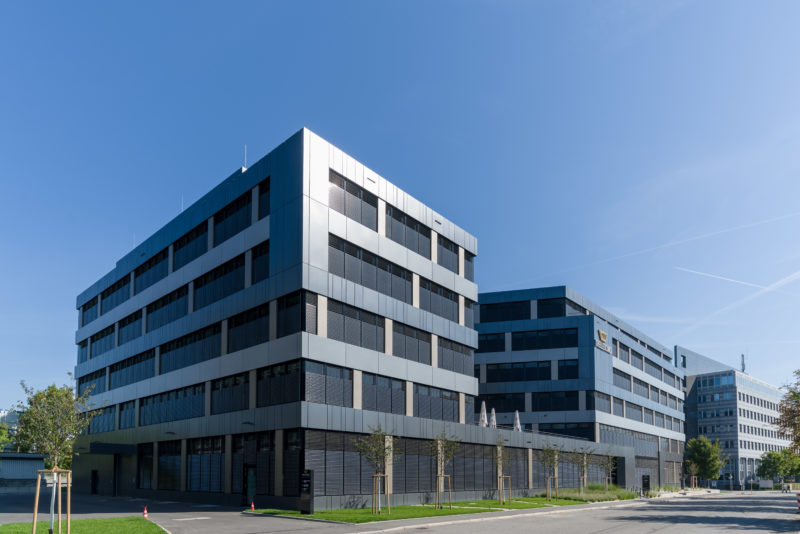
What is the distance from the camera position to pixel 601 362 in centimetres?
8631

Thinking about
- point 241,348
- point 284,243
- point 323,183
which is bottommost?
point 241,348

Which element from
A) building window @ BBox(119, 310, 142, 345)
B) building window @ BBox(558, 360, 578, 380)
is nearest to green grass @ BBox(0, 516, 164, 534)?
building window @ BBox(119, 310, 142, 345)

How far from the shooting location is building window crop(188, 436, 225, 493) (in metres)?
47.8

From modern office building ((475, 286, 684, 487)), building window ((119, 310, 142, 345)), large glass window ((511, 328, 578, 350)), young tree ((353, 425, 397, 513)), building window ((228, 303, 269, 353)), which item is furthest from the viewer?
large glass window ((511, 328, 578, 350))

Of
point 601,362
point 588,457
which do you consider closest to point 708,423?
point 601,362

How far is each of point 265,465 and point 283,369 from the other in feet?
19.3

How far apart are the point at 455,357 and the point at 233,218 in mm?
20291

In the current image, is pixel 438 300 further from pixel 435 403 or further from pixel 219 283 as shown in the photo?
pixel 219 283

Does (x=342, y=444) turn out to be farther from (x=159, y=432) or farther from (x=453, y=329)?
(x=159, y=432)

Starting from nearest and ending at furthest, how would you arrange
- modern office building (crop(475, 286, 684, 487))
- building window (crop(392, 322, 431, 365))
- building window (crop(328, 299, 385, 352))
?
building window (crop(328, 299, 385, 352)) < building window (crop(392, 322, 431, 365)) < modern office building (crop(475, 286, 684, 487))

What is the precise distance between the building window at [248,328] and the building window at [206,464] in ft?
21.6

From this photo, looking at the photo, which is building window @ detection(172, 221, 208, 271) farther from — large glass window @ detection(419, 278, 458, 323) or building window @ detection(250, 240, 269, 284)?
large glass window @ detection(419, 278, 458, 323)

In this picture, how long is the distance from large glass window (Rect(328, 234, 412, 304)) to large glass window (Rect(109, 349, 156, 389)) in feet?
74.8

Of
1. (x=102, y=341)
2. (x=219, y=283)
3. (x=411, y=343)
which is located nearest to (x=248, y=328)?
(x=219, y=283)
